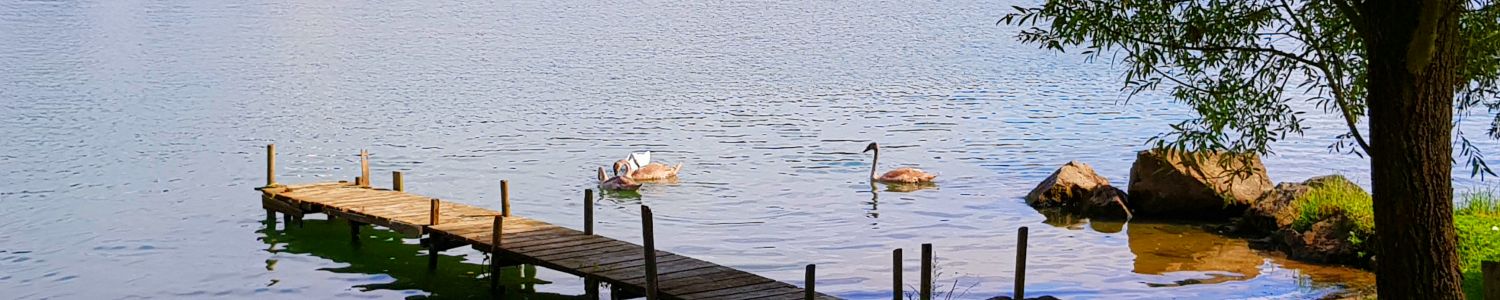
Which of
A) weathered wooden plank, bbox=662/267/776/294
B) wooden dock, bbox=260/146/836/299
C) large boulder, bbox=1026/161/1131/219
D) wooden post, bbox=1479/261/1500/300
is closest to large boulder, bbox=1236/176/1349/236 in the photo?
large boulder, bbox=1026/161/1131/219

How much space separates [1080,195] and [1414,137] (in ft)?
48.9

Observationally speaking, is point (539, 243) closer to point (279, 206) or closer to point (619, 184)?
point (279, 206)

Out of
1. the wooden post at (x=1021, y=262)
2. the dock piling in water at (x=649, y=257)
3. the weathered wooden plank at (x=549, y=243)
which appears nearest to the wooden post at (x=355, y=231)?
the weathered wooden plank at (x=549, y=243)

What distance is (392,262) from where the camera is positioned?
22172 millimetres

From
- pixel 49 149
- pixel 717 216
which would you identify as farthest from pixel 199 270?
pixel 49 149

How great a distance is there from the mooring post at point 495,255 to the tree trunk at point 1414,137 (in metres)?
10.8

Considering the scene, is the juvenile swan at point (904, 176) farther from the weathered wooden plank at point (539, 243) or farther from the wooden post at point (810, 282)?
the wooden post at point (810, 282)

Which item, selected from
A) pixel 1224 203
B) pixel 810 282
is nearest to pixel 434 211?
pixel 810 282

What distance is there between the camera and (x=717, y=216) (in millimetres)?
25938

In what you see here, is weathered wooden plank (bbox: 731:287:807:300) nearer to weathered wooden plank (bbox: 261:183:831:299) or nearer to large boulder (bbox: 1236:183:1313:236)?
weathered wooden plank (bbox: 261:183:831:299)

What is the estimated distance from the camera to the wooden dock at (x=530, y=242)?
1686 centimetres

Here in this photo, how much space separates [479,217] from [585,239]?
2.44 meters

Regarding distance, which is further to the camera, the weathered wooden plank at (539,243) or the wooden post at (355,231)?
the wooden post at (355,231)

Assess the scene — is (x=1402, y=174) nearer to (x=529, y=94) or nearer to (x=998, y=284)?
(x=998, y=284)
